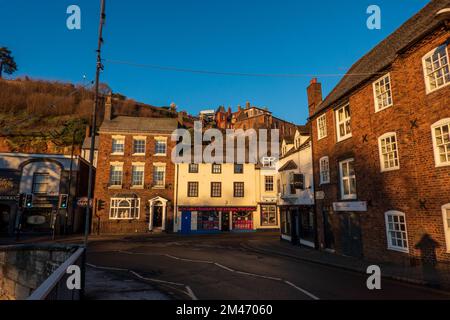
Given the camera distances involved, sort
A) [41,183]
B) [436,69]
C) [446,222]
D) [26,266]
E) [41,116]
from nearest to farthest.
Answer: [446,222], [26,266], [436,69], [41,183], [41,116]

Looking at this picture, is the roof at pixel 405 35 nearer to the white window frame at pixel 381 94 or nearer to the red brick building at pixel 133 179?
the white window frame at pixel 381 94

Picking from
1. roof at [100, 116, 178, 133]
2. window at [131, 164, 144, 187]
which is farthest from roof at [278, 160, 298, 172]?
window at [131, 164, 144, 187]

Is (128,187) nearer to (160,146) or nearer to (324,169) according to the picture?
(160,146)

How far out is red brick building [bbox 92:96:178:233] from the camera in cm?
3139

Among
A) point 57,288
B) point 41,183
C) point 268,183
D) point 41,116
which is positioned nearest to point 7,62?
point 41,116

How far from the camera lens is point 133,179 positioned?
32625 mm

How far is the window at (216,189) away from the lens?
34656 mm

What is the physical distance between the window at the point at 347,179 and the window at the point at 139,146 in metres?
23.9

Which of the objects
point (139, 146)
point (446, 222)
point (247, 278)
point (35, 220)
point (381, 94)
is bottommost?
point (247, 278)

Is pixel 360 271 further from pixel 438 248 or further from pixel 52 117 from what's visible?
pixel 52 117

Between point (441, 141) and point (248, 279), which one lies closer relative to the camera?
point (248, 279)

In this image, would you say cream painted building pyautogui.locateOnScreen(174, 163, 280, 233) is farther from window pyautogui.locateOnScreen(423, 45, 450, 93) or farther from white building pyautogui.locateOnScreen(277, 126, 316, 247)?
window pyautogui.locateOnScreen(423, 45, 450, 93)

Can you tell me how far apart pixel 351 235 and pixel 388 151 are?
524cm
